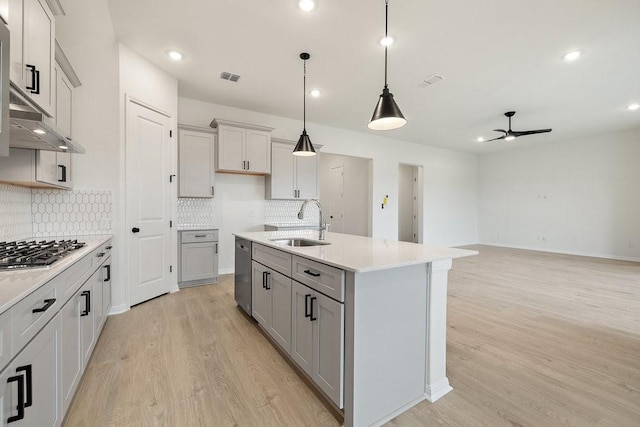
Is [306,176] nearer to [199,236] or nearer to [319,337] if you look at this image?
[199,236]

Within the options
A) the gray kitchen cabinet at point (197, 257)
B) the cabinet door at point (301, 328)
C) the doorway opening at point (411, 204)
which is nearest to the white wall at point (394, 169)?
the doorway opening at point (411, 204)

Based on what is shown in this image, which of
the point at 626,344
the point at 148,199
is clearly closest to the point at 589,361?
the point at 626,344

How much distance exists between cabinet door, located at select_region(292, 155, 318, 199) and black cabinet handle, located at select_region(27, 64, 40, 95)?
3.57 metres

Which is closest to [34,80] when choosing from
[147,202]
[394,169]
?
[147,202]

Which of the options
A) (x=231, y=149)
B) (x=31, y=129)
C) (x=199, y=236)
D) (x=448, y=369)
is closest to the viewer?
(x=31, y=129)

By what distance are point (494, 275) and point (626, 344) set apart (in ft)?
8.01

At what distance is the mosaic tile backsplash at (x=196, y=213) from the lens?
436 cm

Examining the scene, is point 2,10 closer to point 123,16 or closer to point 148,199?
point 123,16

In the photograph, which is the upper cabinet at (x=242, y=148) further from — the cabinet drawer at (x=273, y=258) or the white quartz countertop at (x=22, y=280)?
the white quartz countertop at (x=22, y=280)

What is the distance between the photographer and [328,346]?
1.56m

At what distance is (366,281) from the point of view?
1.45 m

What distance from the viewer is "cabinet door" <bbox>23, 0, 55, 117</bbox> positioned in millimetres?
1640

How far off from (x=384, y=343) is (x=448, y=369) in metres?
0.90

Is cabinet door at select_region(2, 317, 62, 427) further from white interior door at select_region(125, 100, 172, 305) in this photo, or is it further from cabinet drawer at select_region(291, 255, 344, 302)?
white interior door at select_region(125, 100, 172, 305)
